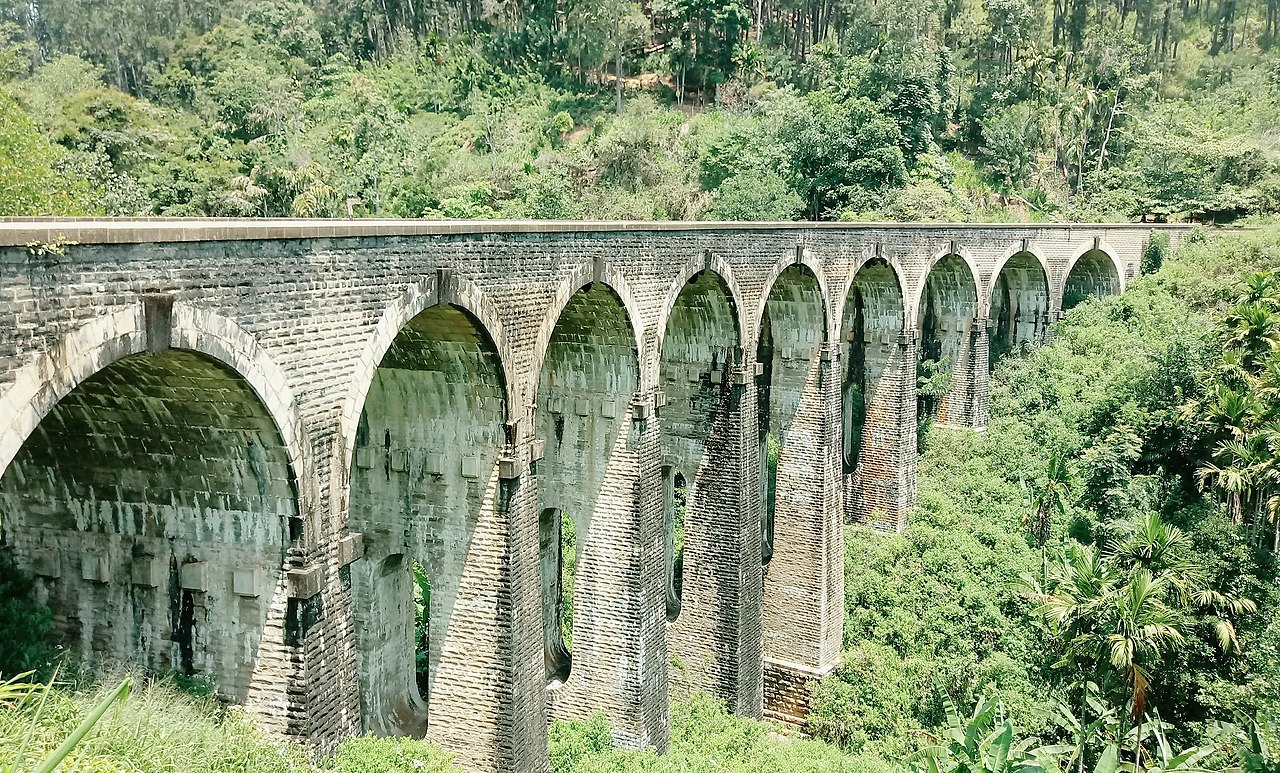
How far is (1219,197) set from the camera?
152 ft

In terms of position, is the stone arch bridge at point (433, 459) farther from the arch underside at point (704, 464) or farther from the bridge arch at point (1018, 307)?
the bridge arch at point (1018, 307)

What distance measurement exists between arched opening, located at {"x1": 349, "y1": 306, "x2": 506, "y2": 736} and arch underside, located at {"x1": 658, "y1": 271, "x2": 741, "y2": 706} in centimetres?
647

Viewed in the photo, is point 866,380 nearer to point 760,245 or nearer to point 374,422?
point 760,245


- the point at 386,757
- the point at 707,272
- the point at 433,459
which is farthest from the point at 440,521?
the point at 707,272

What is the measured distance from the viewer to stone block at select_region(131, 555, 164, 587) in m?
10.4

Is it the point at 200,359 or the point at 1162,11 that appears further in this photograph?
the point at 1162,11

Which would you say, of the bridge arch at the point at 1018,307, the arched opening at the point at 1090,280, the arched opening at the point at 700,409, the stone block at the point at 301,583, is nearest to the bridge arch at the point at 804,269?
the arched opening at the point at 700,409

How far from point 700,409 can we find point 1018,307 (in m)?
20.1

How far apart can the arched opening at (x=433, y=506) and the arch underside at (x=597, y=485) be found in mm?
3051

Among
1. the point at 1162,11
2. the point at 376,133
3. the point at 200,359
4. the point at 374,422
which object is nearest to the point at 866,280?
the point at 374,422

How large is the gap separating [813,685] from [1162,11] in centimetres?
7163

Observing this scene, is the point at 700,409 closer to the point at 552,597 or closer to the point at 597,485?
the point at 597,485

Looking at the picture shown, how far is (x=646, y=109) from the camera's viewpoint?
53812 mm

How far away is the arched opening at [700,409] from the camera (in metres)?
19.7
